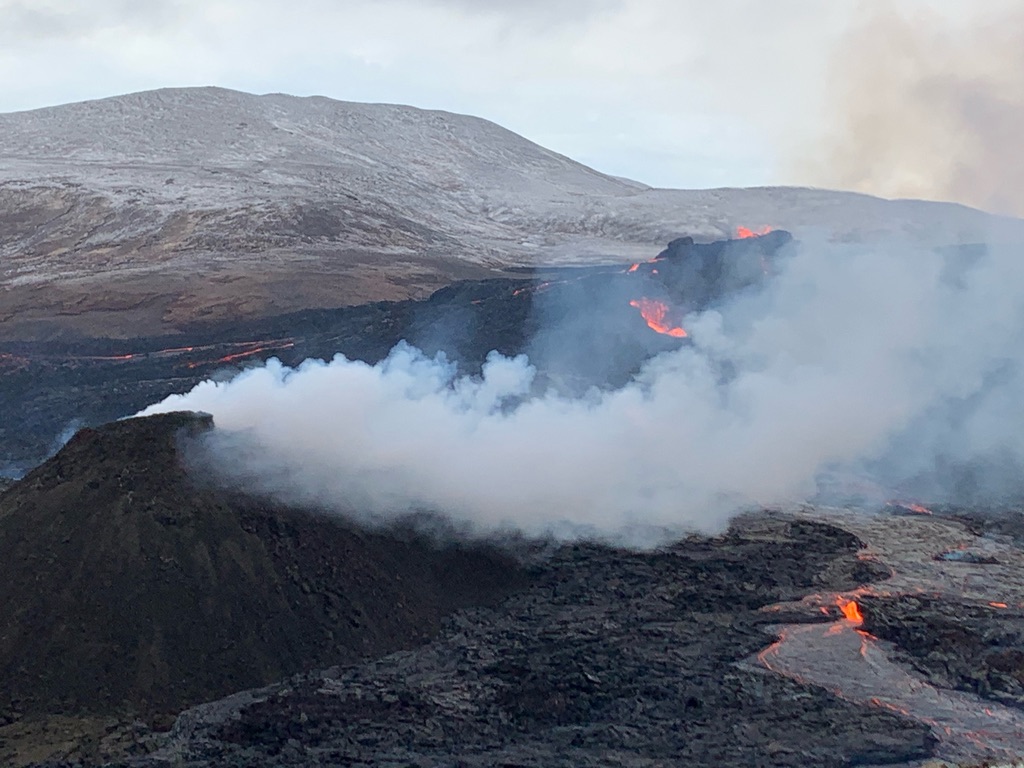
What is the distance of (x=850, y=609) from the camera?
94.9 ft

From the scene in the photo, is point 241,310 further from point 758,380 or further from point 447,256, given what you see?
point 758,380

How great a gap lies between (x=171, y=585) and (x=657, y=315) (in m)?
41.4

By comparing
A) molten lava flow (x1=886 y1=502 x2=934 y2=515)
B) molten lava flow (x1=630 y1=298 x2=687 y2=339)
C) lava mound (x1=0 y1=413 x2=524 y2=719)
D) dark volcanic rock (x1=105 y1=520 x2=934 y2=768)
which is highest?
molten lava flow (x1=630 y1=298 x2=687 y2=339)

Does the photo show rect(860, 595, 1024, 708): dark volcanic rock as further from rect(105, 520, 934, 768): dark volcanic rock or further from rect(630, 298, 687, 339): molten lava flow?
rect(630, 298, 687, 339): molten lava flow

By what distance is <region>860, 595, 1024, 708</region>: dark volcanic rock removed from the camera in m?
24.2

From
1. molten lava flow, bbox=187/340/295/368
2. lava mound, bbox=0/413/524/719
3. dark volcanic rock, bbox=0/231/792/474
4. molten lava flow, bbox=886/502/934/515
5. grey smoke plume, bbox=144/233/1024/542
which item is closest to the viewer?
lava mound, bbox=0/413/524/719

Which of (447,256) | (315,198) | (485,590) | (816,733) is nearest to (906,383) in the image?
(485,590)

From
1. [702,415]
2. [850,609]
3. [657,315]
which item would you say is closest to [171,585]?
[850,609]

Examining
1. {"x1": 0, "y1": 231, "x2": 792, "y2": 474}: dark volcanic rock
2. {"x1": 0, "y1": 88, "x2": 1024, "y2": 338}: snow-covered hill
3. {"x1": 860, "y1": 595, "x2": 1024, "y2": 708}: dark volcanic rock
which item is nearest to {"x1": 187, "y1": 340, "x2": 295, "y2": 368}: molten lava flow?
{"x1": 0, "y1": 231, "x2": 792, "y2": 474}: dark volcanic rock

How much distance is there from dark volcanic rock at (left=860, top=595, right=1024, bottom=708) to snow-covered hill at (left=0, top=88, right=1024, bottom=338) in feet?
138

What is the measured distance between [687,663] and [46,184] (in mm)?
120557

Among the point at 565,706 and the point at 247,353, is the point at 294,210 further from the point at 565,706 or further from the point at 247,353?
the point at 565,706

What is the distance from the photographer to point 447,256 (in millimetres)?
121125

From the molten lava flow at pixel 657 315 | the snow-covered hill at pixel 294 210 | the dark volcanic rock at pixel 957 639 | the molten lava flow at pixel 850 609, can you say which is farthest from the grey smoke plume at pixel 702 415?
the snow-covered hill at pixel 294 210
